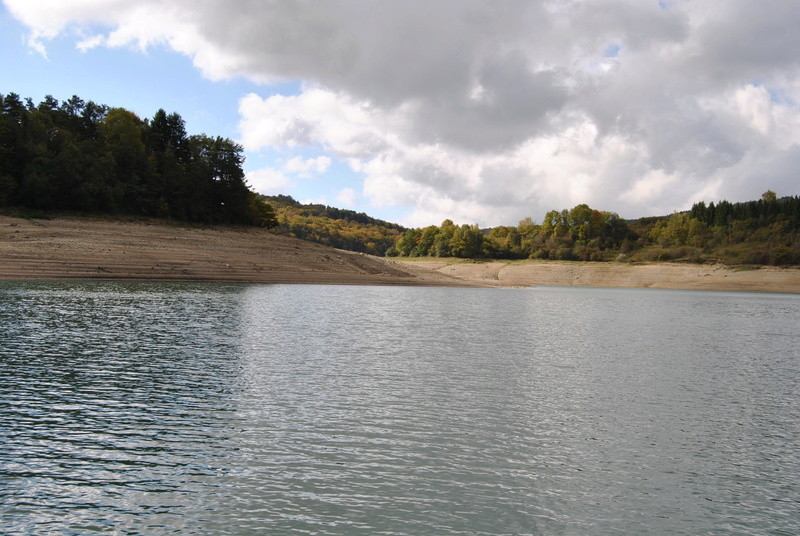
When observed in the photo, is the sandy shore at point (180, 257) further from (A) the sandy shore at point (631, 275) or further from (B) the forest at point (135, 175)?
(B) the forest at point (135, 175)

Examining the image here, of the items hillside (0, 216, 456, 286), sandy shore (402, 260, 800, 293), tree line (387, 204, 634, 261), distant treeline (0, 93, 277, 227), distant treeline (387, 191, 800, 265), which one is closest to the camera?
hillside (0, 216, 456, 286)

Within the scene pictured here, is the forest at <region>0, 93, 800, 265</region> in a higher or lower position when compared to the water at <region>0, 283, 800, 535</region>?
higher

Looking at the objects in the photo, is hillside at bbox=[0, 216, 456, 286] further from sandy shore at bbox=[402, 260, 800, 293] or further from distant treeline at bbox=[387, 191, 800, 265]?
distant treeline at bbox=[387, 191, 800, 265]

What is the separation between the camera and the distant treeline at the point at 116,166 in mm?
59656

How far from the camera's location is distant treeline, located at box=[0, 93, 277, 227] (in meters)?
59.7

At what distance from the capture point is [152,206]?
68438 mm

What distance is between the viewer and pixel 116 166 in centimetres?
6662

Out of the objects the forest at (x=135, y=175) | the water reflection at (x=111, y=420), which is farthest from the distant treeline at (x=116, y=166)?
the water reflection at (x=111, y=420)

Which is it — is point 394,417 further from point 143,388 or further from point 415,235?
point 415,235

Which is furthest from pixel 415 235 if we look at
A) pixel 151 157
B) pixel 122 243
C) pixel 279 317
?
pixel 279 317

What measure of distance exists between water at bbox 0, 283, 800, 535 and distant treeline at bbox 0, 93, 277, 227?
43.5 meters

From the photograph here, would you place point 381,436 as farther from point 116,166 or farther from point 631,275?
point 631,275

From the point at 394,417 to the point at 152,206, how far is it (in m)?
→ 64.2

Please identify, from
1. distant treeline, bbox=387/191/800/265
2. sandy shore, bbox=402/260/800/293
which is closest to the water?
sandy shore, bbox=402/260/800/293
